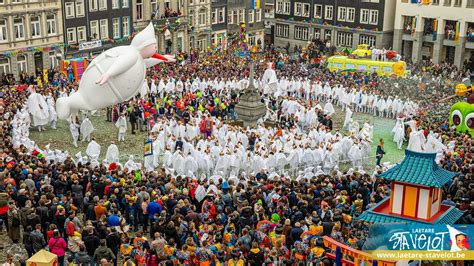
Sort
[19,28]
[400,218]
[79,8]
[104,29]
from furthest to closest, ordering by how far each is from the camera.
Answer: [104,29] < [79,8] < [19,28] < [400,218]

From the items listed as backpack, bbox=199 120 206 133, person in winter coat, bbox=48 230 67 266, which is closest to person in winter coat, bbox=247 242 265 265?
person in winter coat, bbox=48 230 67 266

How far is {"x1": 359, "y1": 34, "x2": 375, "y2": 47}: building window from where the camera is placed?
202 ft

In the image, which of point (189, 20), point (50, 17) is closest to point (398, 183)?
point (50, 17)

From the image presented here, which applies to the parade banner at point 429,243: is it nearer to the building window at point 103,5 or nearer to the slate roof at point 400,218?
the slate roof at point 400,218

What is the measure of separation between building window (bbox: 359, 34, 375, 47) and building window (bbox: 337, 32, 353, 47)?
1034 millimetres

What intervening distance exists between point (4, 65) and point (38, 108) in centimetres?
1401

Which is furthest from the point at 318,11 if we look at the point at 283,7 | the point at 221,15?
the point at 221,15

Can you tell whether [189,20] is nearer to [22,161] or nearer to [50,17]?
[50,17]

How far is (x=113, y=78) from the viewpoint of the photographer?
98.0 ft

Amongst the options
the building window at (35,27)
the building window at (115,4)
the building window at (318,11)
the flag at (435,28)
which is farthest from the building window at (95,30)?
the flag at (435,28)

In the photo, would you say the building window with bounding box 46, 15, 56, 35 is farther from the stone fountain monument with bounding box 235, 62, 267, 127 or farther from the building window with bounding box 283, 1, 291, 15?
the building window with bounding box 283, 1, 291, 15

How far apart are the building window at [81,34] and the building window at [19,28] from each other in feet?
16.3

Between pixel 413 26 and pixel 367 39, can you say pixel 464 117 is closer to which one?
pixel 413 26

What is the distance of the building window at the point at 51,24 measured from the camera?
4803cm
